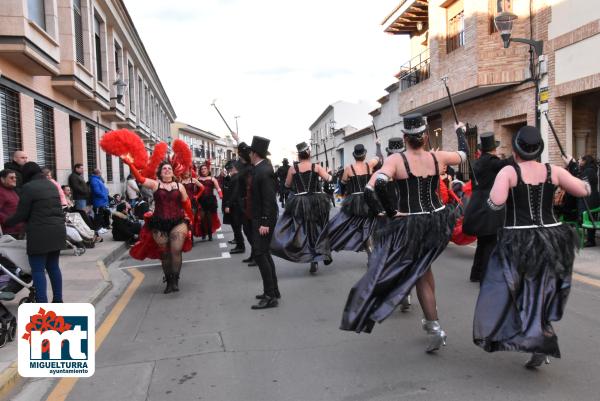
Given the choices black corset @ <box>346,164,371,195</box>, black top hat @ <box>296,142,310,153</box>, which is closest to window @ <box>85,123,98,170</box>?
black top hat @ <box>296,142,310,153</box>

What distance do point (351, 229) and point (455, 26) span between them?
41.1 feet

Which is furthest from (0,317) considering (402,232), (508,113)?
(508,113)

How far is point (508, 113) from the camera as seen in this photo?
15562 millimetres

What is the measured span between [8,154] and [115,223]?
8.91 feet

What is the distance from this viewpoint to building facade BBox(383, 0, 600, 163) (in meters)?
12.4

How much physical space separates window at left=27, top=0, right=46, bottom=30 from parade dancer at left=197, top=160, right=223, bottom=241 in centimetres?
550

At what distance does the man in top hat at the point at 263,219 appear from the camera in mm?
6082

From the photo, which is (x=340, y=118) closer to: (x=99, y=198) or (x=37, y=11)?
(x=99, y=198)

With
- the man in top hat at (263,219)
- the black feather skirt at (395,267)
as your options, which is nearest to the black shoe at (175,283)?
the man in top hat at (263,219)

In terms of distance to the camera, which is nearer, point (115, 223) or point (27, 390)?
point (27, 390)

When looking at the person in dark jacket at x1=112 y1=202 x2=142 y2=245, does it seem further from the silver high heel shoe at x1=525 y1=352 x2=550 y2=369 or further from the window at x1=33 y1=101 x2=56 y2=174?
the silver high heel shoe at x1=525 y1=352 x2=550 y2=369

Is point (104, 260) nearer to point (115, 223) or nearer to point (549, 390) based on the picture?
point (115, 223)

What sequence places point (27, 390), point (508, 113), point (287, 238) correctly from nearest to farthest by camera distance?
1. point (27, 390)
2. point (287, 238)
3. point (508, 113)

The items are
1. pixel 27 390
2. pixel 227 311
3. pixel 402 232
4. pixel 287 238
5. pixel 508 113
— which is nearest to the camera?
pixel 27 390
